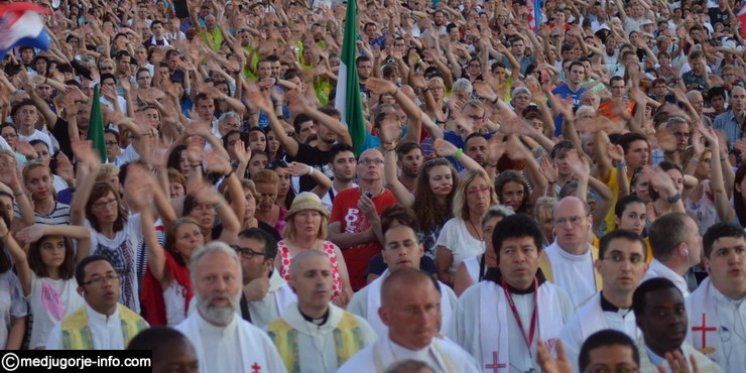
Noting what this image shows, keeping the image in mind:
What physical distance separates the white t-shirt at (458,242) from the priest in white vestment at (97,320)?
6.58 ft

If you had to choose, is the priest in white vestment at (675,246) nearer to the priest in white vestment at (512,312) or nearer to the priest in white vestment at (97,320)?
the priest in white vestment at (512,312)

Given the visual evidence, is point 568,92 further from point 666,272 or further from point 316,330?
point 316,330

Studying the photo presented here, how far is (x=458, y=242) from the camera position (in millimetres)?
7781

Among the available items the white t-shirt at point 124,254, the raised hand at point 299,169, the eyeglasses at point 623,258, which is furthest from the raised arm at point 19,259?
the eyeglasses at point 623,258

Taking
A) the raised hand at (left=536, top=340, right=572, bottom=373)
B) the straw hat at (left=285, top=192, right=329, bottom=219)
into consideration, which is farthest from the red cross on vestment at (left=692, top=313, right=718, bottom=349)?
the straw hat at (left=285, top=192, right=329, bottom=219)

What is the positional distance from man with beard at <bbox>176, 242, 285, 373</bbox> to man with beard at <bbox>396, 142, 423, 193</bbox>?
322 cm

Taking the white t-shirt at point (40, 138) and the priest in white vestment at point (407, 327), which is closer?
the priest in white vestment at point (407, 327)

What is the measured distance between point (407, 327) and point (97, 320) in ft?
5.17

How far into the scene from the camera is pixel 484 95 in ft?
37.2

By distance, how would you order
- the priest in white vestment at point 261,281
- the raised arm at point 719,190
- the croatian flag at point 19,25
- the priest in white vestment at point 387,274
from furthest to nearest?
the raised arm at point 719,190, the croatian flag at point 19,25, the priest in white vestment at point 261,281, the priest in white vestment at point 387,274

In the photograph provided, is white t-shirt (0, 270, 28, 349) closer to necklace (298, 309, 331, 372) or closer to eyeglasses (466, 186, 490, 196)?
necklace (298, 309, 331, 372)

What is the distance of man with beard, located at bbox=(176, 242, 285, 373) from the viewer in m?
5.75

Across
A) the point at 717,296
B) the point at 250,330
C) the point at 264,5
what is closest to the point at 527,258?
the point at 717,296

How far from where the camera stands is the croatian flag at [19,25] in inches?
320
